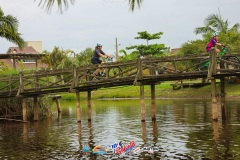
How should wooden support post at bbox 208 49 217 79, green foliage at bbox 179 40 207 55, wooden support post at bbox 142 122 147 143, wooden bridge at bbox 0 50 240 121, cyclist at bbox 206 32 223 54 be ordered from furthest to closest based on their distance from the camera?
green foliage at bbox 179 40 207 55
wooden bridge at bbox 0 50 240 121
cyclist at bbox 206 32 223 54
wooden support post at bbox 208 49 217 79
wooden support post at bbox 142 122 147 143

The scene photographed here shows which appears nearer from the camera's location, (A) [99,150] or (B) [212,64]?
(A) [99,150]

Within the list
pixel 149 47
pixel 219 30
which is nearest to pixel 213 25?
pixel 219 30

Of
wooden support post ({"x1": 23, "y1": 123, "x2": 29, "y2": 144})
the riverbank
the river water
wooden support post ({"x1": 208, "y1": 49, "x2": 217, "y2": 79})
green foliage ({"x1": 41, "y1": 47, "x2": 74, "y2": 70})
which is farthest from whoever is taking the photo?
green foliage ({"x1": 41, "y1": 47, "x2": 74, "y2": 70})

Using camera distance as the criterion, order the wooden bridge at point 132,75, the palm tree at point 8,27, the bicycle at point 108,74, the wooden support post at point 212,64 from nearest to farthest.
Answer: the wooden support post at point 212,64 < the wooden bridge at point 132,75 < the bicycle at point 108,74 < the palm tree at point 8,27

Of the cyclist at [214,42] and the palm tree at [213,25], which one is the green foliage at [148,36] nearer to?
the palm tree at [213,25]

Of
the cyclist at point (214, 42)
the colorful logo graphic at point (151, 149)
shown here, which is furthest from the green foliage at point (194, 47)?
the colorful logo graphic at point (151, 149)

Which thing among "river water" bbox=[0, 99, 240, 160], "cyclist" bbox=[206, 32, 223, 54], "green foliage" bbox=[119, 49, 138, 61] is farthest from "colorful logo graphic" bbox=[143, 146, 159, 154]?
"green foliage" bbox=[119, 49, 138, 61]

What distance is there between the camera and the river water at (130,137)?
16.8 m

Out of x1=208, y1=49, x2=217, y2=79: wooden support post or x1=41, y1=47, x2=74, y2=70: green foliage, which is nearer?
x1=208, y1=49, x2=217, y2=79: wooden support post

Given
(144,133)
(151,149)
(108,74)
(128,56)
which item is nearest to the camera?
(151,149)

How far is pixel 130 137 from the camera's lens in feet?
70.1

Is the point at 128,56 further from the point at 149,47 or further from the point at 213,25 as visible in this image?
the point at 213,25

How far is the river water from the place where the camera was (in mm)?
16803

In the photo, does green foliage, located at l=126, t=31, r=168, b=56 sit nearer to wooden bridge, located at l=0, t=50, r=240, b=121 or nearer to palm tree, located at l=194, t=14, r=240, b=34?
palm tree, located at l=194, t=14, r=240, b=34
